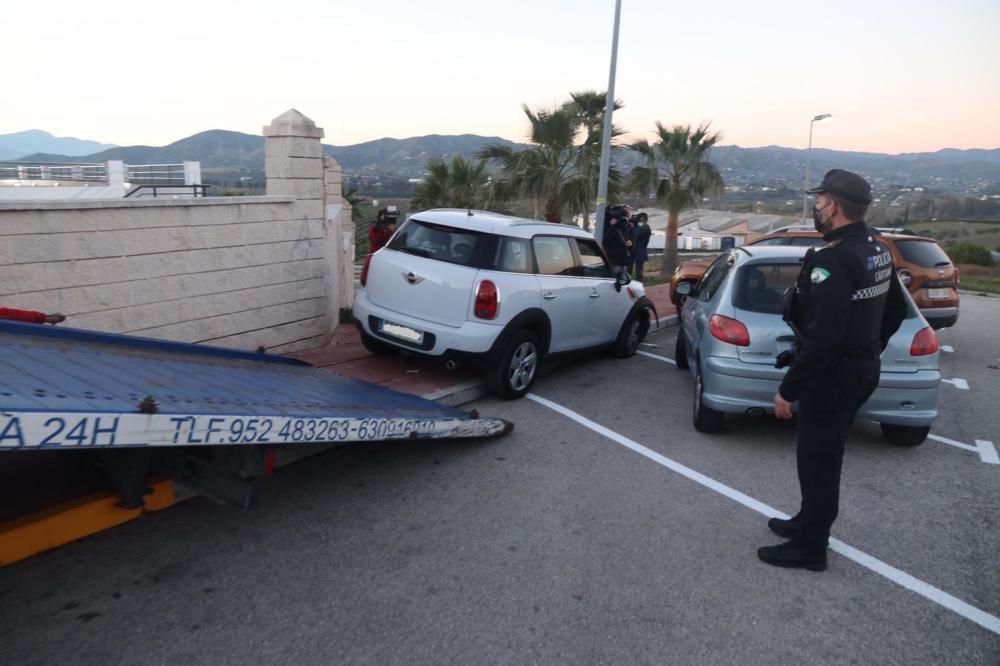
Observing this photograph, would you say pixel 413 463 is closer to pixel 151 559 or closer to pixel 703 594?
pixel 151 559

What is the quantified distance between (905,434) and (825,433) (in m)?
2.78

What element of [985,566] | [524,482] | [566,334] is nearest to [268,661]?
[524,482]

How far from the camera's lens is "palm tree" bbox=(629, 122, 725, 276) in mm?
22734

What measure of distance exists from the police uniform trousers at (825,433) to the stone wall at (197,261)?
5.28 metres

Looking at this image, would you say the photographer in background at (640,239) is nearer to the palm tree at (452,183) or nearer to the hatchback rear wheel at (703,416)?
the palm tree at (452,183)

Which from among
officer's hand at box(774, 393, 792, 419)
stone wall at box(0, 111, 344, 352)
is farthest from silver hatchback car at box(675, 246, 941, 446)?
stone wall at box(0, 111, 344, 352)

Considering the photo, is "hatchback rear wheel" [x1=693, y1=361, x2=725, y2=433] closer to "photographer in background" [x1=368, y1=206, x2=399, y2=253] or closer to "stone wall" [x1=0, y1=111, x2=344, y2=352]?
"stone wall" [x1=0, y1=111, x2=344, y2=352]

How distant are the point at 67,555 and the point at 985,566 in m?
4.91

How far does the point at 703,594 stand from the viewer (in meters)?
3.66

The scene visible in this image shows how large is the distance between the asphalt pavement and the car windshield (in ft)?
3.84

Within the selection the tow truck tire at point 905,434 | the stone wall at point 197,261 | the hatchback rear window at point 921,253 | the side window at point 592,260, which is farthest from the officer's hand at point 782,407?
the hatchback rear window at point 921,253

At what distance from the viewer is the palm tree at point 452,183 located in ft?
76.4

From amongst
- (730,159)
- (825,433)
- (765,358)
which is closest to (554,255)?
(765,358)

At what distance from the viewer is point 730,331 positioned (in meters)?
5.89
